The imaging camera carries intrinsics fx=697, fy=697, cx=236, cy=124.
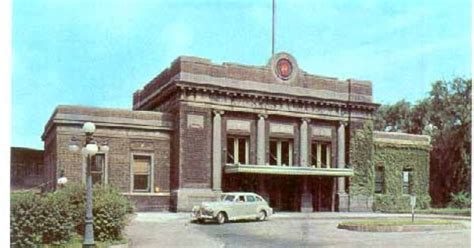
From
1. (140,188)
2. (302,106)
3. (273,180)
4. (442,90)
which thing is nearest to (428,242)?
(442,90)

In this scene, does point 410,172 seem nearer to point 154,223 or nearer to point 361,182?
point 361,182

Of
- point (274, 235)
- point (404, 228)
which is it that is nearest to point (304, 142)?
point (404, 228)

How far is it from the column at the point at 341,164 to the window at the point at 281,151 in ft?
2.21

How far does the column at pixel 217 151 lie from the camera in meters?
8.51

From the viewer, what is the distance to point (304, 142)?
9719 mm

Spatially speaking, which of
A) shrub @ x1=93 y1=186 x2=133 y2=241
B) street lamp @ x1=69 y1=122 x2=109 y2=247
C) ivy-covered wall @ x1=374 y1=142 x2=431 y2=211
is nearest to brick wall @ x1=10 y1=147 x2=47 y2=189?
street lamp @ x1=69 y1=122 x2=109 y2=247

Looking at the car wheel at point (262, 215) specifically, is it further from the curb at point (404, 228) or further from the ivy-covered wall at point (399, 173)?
the ivy-covered wall at point (399, 173)

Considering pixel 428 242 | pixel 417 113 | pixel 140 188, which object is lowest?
pixel 428 242

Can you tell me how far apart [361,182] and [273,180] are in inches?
53.2

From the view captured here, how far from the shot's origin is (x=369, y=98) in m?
8.21

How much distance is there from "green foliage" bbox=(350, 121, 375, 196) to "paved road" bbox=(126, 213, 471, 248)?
1363 mm

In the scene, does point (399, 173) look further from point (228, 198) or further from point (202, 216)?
point (202, 216)

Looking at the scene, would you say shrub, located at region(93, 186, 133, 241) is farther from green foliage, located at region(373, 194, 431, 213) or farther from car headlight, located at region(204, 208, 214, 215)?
green foliage, located at region(373, 194, 431, 213)

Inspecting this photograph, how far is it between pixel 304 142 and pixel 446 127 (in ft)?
6.67
